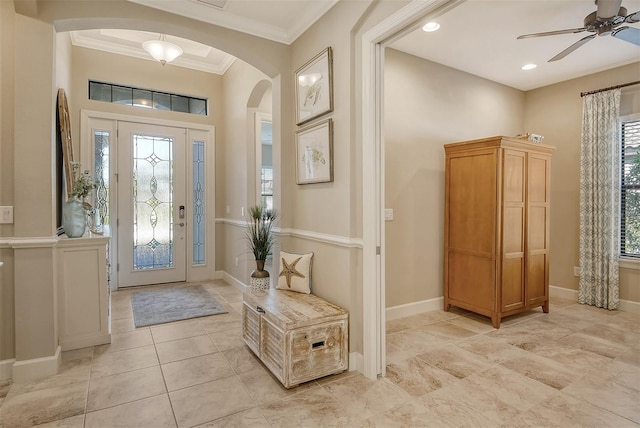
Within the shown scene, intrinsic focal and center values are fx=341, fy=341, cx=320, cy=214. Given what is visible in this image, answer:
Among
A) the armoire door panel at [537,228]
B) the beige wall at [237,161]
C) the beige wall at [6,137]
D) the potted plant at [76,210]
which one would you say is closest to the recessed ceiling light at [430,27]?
the beige wall at [237,161]

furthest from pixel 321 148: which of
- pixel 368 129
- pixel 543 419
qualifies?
pixel 543 419

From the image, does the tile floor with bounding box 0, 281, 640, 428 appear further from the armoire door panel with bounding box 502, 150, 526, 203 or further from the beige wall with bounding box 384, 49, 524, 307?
the armoire door panel with bounding box 502, 150, 526, 203

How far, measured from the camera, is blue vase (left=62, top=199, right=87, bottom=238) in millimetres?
2807

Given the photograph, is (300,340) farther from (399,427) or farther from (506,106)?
(506,106)

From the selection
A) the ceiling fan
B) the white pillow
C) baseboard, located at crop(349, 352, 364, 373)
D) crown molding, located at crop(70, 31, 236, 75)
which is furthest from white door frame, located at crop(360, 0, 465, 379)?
crown molding, located at crop(70, 31, 236, 75)

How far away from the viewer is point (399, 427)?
74.5 inches

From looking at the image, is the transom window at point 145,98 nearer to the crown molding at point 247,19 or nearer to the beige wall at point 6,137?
the beige wall at point 6,137

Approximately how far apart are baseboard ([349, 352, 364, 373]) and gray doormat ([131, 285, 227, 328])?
1.84 metres

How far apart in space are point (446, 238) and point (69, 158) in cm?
392

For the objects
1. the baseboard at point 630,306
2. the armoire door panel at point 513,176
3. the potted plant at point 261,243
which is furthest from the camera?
the baseboard at point 630,306

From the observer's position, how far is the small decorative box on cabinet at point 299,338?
223 centimetres

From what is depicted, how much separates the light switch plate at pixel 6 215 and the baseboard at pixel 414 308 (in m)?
3.28

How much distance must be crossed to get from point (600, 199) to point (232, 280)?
4898mm

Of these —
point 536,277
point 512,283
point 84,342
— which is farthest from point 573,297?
point 84,342
